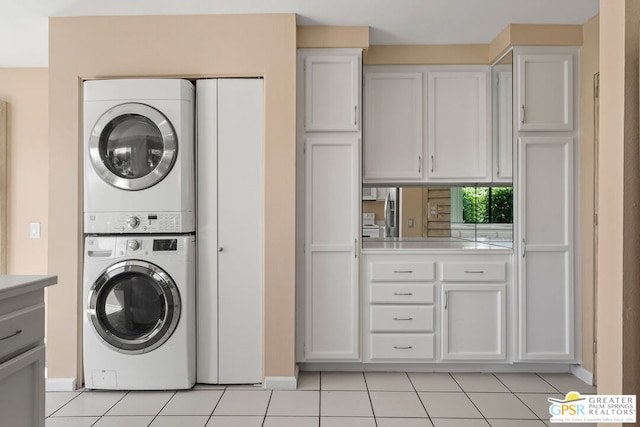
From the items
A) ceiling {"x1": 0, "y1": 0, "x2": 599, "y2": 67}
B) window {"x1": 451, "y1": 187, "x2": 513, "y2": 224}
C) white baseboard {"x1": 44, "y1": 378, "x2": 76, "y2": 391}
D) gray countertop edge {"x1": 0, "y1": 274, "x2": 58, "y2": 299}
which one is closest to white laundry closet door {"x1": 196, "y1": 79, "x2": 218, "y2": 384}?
ceiling {"x1": 0, "y1": 0, "x2": 599, "y2": 67}

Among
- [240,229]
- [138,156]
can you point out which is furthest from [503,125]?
[138,156]

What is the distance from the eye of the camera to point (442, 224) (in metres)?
3.64

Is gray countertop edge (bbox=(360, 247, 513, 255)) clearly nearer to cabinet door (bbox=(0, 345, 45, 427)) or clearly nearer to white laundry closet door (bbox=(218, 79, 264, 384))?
white laundry closet door (bbox=(218, 79, 264, 384))

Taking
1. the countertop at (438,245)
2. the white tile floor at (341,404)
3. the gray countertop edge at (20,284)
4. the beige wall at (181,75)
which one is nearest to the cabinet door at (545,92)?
the countertop at (438,245)

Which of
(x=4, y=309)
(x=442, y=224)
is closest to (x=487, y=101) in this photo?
(x=442, y=224)

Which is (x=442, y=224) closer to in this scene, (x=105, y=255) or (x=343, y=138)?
(x=343, y=138)

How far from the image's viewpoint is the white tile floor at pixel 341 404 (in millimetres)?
2404

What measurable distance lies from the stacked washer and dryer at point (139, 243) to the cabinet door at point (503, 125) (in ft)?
7.22

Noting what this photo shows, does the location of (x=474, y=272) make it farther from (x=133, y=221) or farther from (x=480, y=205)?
(x=133, y=221)

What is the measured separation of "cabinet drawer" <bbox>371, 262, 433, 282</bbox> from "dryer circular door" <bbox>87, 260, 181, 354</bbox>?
4.39 feet

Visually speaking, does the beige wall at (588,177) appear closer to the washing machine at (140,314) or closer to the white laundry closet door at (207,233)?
the white laundry closet door at (207,233)

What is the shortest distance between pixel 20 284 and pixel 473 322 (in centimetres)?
267

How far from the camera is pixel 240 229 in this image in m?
2.90

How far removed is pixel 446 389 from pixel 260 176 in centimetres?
182
